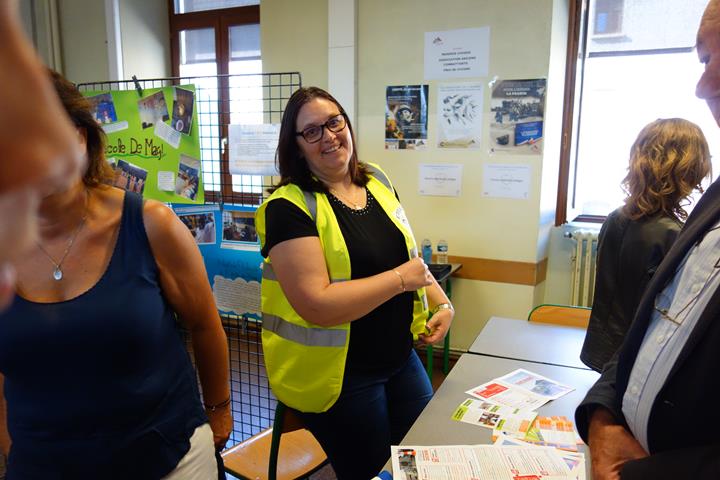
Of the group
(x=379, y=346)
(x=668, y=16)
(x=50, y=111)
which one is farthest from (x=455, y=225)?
(x=50, y=111)

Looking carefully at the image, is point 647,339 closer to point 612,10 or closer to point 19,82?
point 19,82

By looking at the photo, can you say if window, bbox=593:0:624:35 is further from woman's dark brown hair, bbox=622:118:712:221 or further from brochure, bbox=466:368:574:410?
brochure, bbox=466:368:574:410

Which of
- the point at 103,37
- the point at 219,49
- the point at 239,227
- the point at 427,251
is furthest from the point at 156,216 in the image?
the point at 103,37

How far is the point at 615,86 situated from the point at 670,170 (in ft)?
6.52

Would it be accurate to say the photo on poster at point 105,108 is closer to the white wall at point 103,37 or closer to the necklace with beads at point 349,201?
the necklace with beads at point 349,201

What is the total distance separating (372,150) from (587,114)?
5.16 feet

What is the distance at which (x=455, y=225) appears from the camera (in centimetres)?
352

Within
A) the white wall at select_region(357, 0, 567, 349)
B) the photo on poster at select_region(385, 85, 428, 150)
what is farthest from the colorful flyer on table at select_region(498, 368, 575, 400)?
the photo on poster at select_region(385, 85, 428, 150)

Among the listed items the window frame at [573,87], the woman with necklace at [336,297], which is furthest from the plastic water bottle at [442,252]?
the woman with necklace at [336,297]

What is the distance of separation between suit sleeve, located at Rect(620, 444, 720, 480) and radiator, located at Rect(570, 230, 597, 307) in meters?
2.91

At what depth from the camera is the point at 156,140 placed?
2.50 meters

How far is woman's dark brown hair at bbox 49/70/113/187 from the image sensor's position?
99 centimetres

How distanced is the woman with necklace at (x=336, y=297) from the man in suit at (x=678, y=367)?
0.64 m

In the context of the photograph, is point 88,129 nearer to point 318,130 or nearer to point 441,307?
point 318,130
